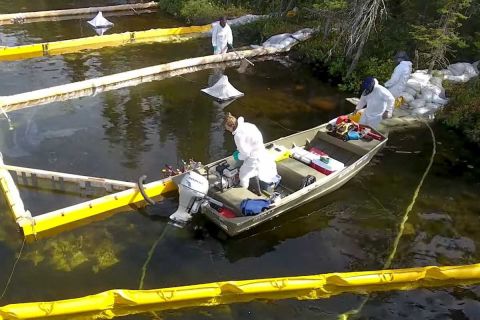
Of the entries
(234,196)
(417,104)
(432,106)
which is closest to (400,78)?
(417,104)

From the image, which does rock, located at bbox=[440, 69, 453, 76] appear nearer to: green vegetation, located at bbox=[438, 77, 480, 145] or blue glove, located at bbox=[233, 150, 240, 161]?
green vegetation, located at bbox=[438, 77, 480, 145]

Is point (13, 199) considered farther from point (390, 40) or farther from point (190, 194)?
point (390, 40)

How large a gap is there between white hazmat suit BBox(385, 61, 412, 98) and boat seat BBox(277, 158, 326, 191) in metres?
7.04

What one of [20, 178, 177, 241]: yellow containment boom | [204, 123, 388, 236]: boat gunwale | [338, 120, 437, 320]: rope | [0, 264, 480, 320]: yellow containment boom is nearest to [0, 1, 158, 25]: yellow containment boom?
[20, 178, 177, 241]: yellow containment boom

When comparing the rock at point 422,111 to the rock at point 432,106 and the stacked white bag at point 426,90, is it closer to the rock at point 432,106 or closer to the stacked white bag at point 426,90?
the stacked white bag at point 426,90

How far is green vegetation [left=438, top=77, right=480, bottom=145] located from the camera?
1736 centimetres

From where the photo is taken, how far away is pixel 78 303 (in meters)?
8.84

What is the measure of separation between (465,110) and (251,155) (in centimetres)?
1076

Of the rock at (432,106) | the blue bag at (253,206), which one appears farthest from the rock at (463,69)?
the blue bag at (253,206)

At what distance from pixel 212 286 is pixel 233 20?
2157 centimetres

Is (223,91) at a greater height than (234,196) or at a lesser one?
greater

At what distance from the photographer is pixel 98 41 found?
23.4m

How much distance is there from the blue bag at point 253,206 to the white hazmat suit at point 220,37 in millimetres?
13130

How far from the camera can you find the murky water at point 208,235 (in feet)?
→ 33.2
